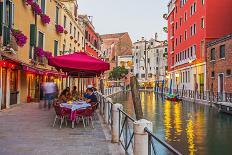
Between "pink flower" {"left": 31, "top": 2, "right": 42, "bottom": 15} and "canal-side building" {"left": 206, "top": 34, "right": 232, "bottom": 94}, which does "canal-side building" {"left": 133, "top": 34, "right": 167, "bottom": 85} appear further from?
"pink flower" {"left": 31, "top": 2, "right": 42, "bottom": 15}

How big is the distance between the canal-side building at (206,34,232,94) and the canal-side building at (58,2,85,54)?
50.2 ft

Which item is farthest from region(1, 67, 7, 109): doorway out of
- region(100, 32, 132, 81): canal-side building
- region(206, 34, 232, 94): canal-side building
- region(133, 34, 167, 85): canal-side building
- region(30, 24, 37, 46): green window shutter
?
region(100, 32, 132, 81): canal-side building

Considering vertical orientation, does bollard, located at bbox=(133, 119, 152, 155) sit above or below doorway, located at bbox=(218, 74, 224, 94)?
below

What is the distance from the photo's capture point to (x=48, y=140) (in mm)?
9102

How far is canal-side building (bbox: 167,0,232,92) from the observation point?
131 ft

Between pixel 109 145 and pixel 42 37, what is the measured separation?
19635 mm

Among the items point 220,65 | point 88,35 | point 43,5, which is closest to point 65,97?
point 43,5

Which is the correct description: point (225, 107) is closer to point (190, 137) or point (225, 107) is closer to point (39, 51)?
point (190, 137)

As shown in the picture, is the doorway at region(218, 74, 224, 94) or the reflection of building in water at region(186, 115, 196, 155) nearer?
the reflection of building in water at region(186, 115, 196, 155)

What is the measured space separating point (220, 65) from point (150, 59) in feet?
222

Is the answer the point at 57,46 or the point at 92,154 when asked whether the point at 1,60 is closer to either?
the point at 92,154

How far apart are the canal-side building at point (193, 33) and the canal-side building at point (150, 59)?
109ft

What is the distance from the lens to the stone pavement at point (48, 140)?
25.6ft

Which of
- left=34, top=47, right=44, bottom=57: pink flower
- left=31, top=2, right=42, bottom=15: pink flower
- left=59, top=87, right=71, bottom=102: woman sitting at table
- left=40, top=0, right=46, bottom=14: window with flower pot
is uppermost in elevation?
left=40, top=0, right=46, bottom=14: window with flower pot
